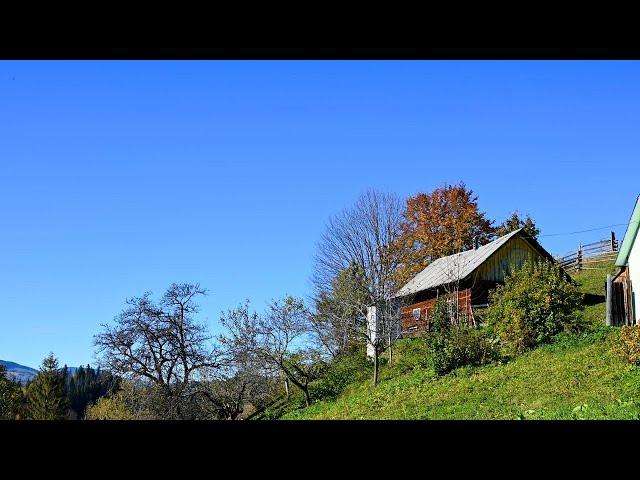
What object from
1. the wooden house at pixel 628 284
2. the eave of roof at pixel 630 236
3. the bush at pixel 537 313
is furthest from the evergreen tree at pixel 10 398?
the eave of roof at pixel 630 236

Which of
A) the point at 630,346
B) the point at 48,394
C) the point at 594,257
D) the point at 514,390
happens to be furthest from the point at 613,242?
the point at 48,394

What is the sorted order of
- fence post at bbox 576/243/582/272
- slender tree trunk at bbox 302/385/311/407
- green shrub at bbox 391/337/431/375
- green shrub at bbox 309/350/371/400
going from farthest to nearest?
fence post at bbox 576/243/582/272 → green shrub at bbox 309/350/371/400 → slender tree trunk at bbox 302/385/311/407 → green shrub at bbox 391/337/431/375

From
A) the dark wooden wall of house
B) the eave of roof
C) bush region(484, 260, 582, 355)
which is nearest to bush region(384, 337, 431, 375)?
the dark wooden wall of house

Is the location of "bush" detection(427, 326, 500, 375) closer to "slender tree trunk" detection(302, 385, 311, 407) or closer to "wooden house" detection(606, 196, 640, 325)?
"wooden house" detection(606, 196, 640, 325)

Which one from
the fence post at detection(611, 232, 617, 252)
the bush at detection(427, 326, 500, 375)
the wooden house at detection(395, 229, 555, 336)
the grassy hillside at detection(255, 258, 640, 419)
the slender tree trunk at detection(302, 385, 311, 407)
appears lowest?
the slender tree trunk at detection(302, 385, 311, 407)

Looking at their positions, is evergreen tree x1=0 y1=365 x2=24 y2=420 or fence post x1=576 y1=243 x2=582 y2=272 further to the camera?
fence post x1=576 y1=243 x2=582 y2=272

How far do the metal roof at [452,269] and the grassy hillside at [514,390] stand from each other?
5963 mm

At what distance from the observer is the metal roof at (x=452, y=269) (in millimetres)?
26688

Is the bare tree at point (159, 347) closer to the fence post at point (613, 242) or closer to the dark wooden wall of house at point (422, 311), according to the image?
the dark wooden wall of house at point (422, 311)

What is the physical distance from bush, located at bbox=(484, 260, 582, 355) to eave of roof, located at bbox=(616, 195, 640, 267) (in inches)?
178

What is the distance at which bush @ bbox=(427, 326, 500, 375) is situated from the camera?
1712 centimetres

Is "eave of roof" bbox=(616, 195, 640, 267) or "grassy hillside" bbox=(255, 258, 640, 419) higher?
"eave of roof" bbox=(616, 195, 640, 267)
